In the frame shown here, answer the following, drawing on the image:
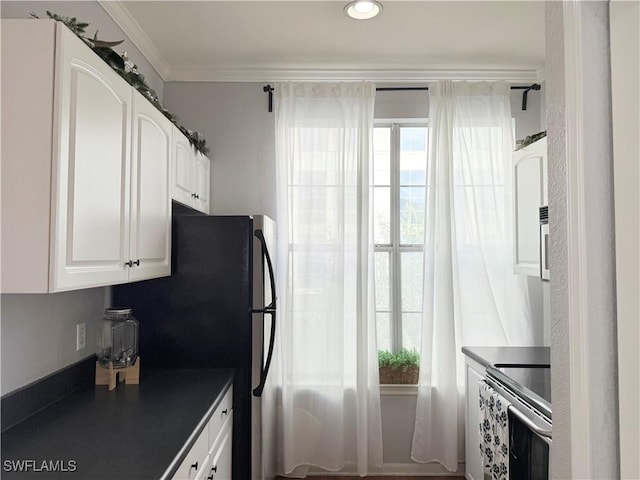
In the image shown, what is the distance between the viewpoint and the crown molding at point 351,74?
3.00m

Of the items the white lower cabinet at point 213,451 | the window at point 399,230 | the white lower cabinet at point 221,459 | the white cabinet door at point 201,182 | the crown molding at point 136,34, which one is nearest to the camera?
the white lower cabinet at point 213,451

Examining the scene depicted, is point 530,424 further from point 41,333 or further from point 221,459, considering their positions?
point 41,333

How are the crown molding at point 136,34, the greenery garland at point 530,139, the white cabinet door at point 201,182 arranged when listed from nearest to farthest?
the crown molding at point 136,34
the greenery garland at point 530,139
the white cabinet door at point 201,182

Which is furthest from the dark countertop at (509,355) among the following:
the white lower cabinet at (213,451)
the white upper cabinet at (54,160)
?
the white upper cabinet at (54,160)

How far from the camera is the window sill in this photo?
9.78ft

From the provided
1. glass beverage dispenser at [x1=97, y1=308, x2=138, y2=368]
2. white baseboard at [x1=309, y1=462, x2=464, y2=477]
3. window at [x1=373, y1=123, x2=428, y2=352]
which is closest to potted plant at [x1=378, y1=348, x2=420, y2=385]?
window at [x1=373, y1=123, x2=428, y2=352]

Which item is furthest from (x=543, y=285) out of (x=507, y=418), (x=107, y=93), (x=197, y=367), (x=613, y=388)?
(x=107, y=93)

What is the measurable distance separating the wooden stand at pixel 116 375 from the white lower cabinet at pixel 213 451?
42 centimetres

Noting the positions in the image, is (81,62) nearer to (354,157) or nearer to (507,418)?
(354,157)

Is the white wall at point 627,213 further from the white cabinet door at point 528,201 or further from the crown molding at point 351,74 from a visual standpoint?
the crown molding at point 351,74

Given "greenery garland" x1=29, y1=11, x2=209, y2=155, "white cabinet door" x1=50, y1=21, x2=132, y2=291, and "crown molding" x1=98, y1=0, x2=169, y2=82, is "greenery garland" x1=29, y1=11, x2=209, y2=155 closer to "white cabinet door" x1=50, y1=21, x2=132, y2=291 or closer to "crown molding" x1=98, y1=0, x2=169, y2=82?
"white cabinet door" x1=50, y1=21, x2=132, y2=291

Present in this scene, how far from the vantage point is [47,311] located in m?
1.75

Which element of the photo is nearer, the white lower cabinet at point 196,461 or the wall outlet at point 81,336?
the white lower cabinet at point 196,461

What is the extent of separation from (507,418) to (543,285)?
132 cm
